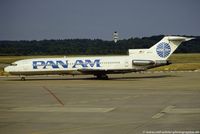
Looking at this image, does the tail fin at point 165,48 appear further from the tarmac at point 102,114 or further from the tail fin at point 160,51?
the tarmac at point 102,114

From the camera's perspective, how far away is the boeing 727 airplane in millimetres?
46750

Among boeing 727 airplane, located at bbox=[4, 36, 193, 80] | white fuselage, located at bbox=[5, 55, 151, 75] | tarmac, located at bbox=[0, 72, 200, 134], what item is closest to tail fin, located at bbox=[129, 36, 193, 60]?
boeing 727 airplane, located at bbox=[4, 36, 193, 80]

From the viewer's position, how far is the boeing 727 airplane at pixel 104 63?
153ft

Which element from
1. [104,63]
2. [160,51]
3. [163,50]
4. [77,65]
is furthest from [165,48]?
[77,65]

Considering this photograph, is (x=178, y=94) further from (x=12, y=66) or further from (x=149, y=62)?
(x=12, y=66)

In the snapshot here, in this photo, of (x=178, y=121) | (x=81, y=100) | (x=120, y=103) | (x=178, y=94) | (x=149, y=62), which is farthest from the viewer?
(x=149, y=62)

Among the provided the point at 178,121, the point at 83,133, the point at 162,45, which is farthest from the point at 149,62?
the point at 83,133

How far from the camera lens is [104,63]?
47.2 meters

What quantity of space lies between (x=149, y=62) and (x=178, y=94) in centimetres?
1796

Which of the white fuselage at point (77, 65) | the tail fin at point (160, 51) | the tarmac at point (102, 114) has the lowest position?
the tarmac at point (102, 114)

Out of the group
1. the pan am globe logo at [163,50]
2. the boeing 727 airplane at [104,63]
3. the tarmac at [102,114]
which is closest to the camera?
the tarmac at [102,114]

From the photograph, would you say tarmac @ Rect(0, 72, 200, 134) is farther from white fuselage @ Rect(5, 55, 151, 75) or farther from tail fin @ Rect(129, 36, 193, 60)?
tail fin @ Rect(129, 36, 193, 60)

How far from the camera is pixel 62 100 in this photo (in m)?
26.3

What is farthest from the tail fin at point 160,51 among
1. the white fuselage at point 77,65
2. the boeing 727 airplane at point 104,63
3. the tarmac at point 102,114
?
the tarmac at point 102,114
